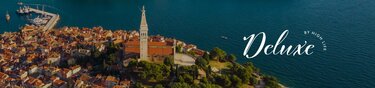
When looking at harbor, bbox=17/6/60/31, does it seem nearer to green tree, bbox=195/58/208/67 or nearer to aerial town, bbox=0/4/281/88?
aerial town, bbox=0/4/281/88

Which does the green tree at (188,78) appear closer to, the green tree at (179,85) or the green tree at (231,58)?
the green tree at (179,85)

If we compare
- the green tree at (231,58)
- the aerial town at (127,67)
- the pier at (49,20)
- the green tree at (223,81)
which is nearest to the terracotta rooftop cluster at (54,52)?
the aerial town at (127,67)

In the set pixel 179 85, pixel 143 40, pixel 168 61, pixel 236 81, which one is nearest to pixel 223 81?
pixel 236 81

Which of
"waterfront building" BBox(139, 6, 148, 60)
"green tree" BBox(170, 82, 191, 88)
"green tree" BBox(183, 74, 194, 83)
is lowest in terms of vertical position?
"green tree" BBox(170, 82, 191, 88)

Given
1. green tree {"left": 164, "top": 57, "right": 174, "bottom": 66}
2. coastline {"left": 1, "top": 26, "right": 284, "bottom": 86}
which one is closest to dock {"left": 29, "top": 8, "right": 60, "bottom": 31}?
coastline {"left": 1, "top": 26, "right": 284, "bottom": 86}

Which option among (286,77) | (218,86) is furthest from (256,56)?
(218,86)

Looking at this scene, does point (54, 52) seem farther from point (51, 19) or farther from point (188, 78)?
point (51, 19)
